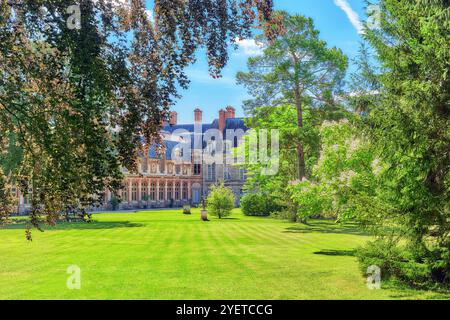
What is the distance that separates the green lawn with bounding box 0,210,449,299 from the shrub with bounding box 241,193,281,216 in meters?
18.8

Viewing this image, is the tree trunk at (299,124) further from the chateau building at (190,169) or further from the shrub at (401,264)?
the chateau building at (190,169)

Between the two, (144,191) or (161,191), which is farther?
(161,191)

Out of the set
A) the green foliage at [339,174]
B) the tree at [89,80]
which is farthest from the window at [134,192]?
the tree at [89,80]

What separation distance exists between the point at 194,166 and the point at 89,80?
6912 centimetres

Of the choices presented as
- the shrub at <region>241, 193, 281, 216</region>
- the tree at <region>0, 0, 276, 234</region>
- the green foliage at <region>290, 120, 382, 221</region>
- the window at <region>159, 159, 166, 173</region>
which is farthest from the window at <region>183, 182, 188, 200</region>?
the tree at <region>0, 0, 276, 234</region>

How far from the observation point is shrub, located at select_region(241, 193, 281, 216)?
41.1 metres

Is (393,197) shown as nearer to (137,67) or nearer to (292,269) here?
(292,269)

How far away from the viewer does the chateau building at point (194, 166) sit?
219 ft

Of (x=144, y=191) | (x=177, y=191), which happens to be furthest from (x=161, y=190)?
(x=144, y=191)

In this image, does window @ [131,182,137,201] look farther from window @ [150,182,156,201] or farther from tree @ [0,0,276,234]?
tree @ [0,0,276,234]

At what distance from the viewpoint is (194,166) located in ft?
251

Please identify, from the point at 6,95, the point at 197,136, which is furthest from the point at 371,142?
the point at 197,136

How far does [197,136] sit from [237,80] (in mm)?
45046

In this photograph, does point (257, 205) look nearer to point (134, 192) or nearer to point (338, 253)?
point (338, 253)
